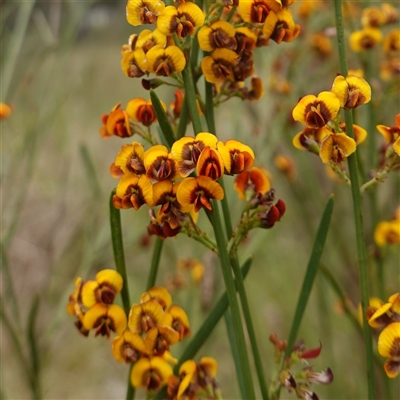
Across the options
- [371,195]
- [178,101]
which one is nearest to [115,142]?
[371,195]

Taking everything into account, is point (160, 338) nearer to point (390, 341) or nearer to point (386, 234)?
point (390, 341)

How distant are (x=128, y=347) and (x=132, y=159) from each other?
0.17 m

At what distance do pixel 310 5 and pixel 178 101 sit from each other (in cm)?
89

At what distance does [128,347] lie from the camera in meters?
0.49

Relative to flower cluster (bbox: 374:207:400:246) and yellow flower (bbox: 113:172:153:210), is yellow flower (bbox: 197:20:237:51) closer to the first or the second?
yellow flower (bbox: 113:172:153:210)

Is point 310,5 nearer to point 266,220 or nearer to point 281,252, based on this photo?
point 266,220

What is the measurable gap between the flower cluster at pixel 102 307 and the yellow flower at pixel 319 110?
23 centimetres

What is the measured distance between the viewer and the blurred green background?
130cm

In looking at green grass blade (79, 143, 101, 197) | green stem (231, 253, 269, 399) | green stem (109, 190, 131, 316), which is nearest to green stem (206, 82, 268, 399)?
green stem (231, 253, 269, 399)

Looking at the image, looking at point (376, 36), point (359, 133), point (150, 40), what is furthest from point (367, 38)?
point (150, 40)

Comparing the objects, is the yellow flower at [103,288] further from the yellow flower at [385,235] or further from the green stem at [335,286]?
the yellow flower at [385,235]

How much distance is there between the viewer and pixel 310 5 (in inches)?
51.3

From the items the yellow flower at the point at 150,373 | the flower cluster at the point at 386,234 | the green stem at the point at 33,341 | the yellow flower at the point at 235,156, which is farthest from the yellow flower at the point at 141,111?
the flower cluster at the point at 386,234

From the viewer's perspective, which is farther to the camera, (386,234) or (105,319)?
(386,234)
